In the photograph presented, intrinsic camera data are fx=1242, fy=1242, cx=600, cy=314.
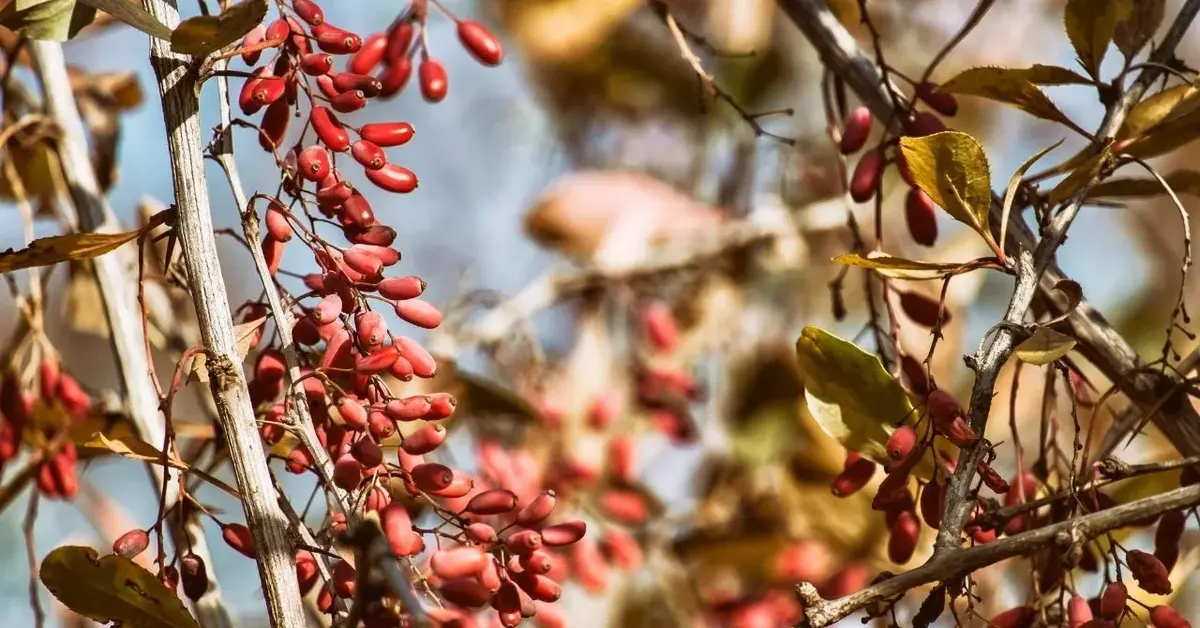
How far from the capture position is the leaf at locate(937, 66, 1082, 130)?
0.59 m

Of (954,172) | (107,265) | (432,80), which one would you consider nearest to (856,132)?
(954,172)

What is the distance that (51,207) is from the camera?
0.98 m

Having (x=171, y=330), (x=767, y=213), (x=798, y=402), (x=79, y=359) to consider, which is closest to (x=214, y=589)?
(x=171, y=330)

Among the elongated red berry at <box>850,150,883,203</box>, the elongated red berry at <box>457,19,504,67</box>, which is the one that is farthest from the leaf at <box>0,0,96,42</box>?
the elongated red berry at <box>850,150,883,203</box>

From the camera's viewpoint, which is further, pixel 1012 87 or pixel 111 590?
pixel 1012 87

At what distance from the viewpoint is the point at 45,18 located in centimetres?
48

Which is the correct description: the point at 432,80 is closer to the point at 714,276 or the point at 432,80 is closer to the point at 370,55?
the point at 370,55

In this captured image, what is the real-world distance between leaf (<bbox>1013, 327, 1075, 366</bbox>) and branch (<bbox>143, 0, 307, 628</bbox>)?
0.29 metres

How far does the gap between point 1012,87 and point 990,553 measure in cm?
27

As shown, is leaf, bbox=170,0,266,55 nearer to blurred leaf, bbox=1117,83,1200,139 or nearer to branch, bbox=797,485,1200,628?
branch, bbox=797,485,1200,628

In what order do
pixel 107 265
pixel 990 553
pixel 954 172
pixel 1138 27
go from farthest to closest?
pixel 107 265 → pixel 1138 27 → pixel 954 172 → pixel 990 553

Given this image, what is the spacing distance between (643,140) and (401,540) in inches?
68.3

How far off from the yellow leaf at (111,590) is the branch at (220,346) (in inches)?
2.0

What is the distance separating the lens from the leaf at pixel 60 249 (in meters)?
0.50
